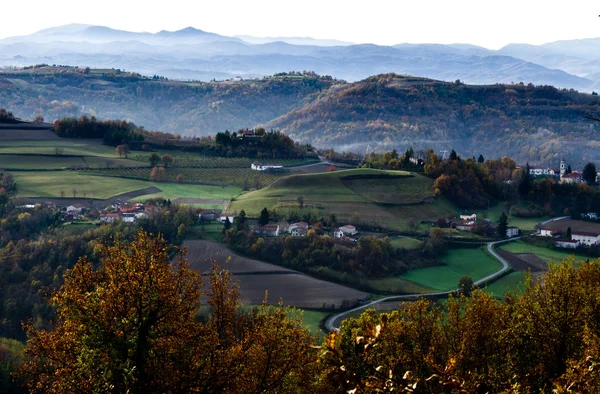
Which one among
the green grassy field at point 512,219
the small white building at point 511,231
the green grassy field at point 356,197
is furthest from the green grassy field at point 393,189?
the small white building at point 511,231

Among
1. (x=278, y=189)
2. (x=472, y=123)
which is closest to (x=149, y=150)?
(x=278, y=189)

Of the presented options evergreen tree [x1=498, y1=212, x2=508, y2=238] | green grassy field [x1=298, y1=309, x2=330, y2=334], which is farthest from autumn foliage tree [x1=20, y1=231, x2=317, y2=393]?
evergreen tree [x1=498, y1=212, x2=508, y2=238]

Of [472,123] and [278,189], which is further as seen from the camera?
[472,123]

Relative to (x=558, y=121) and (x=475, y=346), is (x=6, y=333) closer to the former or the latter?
(x=475, y=346)

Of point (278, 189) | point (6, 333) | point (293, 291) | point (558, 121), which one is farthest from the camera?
point (558, 121)

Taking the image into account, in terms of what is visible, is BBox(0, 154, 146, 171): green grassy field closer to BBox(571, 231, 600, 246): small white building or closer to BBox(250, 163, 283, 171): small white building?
BBox(250, 163, 283, 171): small white building

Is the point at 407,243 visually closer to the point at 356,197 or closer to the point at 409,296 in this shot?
the point at 409,296
